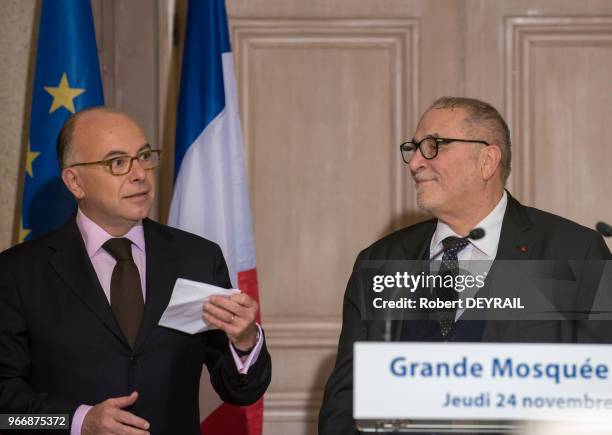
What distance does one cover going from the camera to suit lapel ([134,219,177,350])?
280 cm

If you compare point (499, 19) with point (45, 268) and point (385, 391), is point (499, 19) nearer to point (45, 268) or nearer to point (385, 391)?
point (45, 268)

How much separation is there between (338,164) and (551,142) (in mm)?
1086

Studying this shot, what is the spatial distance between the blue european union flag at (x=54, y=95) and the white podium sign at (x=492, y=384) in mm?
2159

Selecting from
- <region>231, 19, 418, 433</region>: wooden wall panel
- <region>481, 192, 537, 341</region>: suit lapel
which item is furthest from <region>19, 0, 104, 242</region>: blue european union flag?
<region>481, 192, 537, 341</region>: suit lapel

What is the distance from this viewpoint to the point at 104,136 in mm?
2916

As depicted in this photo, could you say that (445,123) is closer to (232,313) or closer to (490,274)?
(490,274)

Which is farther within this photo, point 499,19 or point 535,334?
point 499,19

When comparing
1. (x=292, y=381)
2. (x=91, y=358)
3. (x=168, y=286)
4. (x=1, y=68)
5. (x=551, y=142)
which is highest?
(x=1, y=68)

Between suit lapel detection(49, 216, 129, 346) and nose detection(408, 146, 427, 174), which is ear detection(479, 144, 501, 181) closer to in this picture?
nose detection(408, 146, 427, 174)

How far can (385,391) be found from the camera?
1939 millimetres

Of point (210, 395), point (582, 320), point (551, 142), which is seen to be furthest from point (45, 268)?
point (551, 142)

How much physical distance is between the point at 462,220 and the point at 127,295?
3.86ft

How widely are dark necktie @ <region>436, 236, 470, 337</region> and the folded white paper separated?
689 mm

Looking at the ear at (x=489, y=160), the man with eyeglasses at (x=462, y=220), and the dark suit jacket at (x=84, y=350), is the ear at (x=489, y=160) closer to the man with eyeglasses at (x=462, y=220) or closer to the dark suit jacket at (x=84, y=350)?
the man with eyeglasses at (x=462, y=220)
